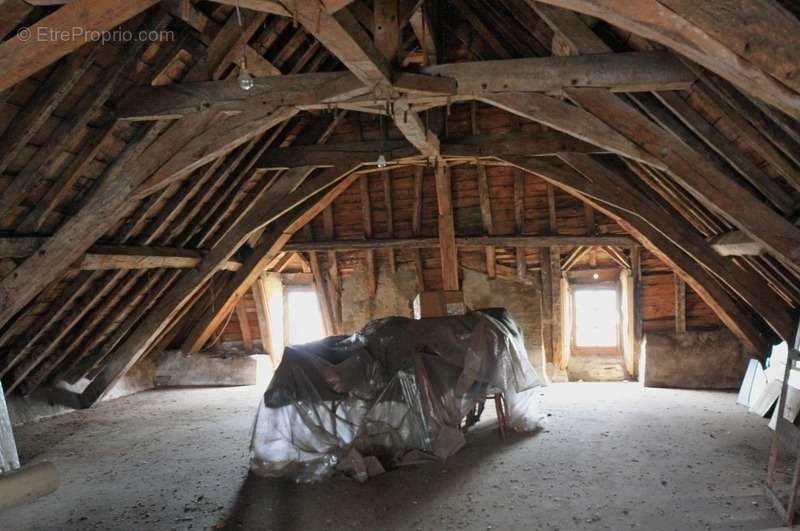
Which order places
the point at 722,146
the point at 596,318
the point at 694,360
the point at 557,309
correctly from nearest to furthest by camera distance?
the point at 722,146 → the point at 694,360 → the point at 557,309 → the point at 596,318

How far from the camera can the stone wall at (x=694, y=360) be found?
7.82m

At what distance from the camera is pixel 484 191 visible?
8211 mm

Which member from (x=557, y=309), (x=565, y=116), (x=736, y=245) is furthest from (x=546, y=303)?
(x=565, y=116)

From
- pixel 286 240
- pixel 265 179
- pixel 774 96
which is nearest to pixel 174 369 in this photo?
pixel 286 240

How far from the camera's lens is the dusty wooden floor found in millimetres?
3836

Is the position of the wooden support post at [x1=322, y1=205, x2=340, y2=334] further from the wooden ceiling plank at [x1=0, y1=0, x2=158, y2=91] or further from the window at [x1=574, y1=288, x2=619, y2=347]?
the wooden ceiling plank at [x1=0, y1=0, x2=158, y2=91]

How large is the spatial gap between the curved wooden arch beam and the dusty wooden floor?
2.60 metres

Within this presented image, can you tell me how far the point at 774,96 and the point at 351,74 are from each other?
8.43 feet

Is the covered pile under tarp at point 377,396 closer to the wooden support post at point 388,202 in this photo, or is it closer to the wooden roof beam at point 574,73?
the wooden roof beam at point 574,73

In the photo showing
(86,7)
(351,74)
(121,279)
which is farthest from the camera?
(121,279)

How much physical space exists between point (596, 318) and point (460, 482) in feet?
16.8

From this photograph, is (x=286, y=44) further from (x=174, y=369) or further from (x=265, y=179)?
(x=174, y=369)

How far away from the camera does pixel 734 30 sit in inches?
88.6

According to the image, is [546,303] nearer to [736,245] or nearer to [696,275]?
[696,275]
